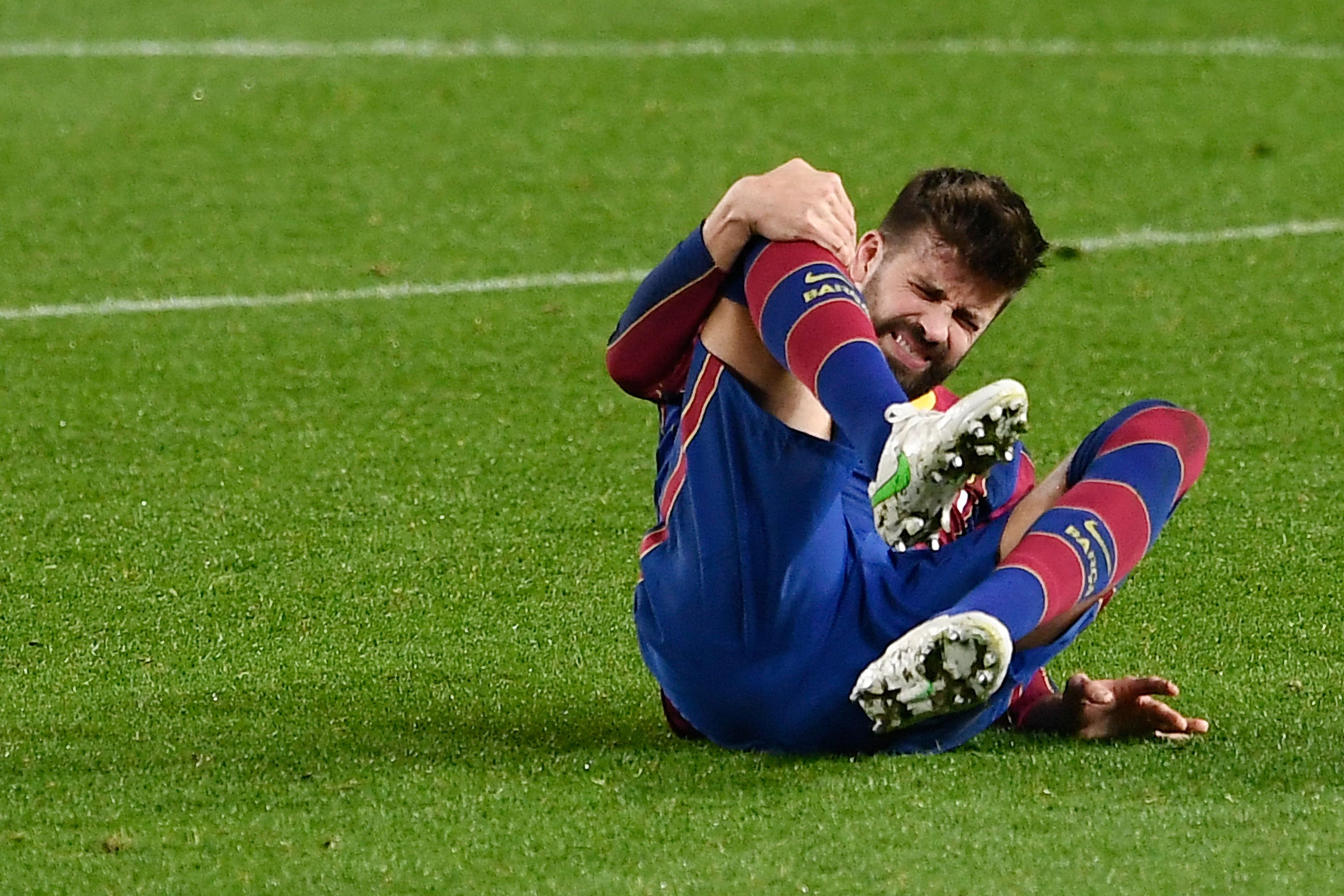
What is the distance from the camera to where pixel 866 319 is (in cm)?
230

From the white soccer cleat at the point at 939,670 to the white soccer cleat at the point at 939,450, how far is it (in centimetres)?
12

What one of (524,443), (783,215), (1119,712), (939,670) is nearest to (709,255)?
(783,215)

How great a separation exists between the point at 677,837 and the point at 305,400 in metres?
2.18

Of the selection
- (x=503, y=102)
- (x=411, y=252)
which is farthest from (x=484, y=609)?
(x=503, y=102)

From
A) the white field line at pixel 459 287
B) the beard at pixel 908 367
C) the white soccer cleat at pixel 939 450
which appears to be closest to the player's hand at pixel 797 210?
the beard at pixel 908 367

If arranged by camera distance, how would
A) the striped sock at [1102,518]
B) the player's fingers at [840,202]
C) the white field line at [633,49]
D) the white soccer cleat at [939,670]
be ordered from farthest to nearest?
the white field line at [633,49] → the player's fingers at [840,202] → the striped sock at [1102,518] → the white soccer cleat at [939,670]

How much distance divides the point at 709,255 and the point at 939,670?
616mm

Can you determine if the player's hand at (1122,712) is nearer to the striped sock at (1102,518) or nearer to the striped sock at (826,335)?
the striped sock at (1102,518)

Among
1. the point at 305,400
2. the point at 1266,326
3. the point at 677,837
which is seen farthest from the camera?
the point at 1266,326

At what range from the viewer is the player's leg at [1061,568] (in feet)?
6.89

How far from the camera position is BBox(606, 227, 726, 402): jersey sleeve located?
2.48m

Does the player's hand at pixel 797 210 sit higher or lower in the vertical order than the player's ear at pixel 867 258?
higher

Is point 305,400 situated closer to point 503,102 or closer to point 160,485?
point 160,485

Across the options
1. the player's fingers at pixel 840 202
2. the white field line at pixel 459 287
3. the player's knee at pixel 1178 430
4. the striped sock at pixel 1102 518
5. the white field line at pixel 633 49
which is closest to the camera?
the striped sock at pixel 1102 518
